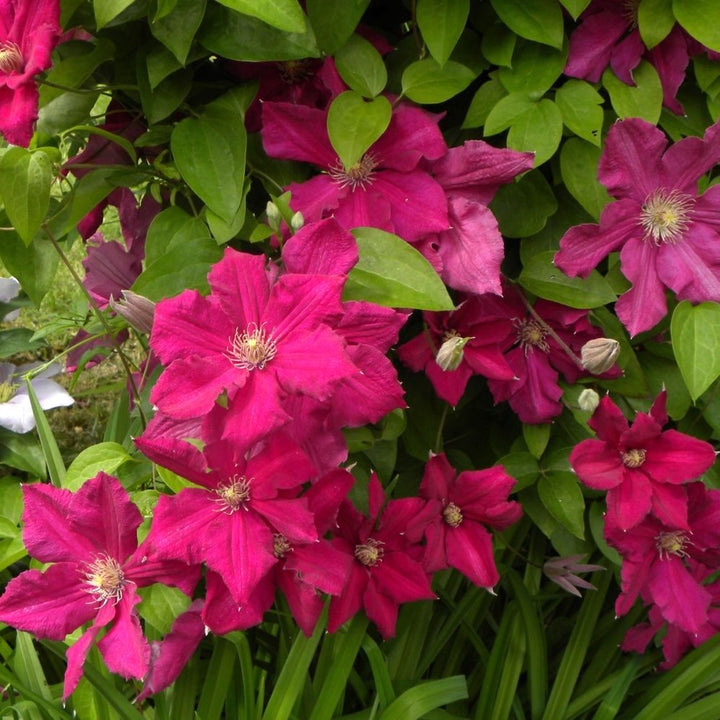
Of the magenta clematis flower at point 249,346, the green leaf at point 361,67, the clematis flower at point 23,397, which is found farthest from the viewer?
the clematis flower at point 23,397

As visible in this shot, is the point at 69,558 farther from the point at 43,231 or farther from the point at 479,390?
the point at 479,390

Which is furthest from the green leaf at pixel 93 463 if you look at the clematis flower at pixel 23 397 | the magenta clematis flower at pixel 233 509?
the clematis flower at pixel 23 397

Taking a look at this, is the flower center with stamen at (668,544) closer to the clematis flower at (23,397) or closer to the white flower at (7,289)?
the clematis flower at (23,397)

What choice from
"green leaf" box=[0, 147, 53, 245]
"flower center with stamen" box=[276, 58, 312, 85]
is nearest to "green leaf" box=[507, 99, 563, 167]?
"flower center with stamen" box=[276, 58, 312, 85]

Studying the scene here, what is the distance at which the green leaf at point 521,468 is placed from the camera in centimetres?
107

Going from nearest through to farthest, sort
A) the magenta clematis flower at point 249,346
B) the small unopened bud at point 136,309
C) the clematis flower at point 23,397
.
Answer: the magenta clematis flower at point 249,346
the small unopened bud at point 136,309
the clematis flower at point 23,397

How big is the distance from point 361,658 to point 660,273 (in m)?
0.62

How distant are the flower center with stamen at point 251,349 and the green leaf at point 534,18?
406 mm

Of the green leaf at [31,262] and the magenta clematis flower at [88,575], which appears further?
the green leaf at [31,262]

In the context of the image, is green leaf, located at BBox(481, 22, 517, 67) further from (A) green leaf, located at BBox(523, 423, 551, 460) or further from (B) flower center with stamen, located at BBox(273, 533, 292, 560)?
(B) flower center with stamen, located at BBox(273, 533, 292, 560)

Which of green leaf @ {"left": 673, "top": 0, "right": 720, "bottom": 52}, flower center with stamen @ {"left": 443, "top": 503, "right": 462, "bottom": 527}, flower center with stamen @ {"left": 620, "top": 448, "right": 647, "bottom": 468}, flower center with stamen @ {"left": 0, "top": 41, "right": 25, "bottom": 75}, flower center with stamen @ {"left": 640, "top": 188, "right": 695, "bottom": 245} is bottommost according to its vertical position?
flower center with stamen @ {"left": 443, "top": 503, "right": 462, "bottom": 527}

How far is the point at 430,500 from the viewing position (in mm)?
995

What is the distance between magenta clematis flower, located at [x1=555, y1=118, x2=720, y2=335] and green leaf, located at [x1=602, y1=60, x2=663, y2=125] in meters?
0.05

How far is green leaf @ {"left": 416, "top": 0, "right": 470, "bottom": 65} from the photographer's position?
892 mm
